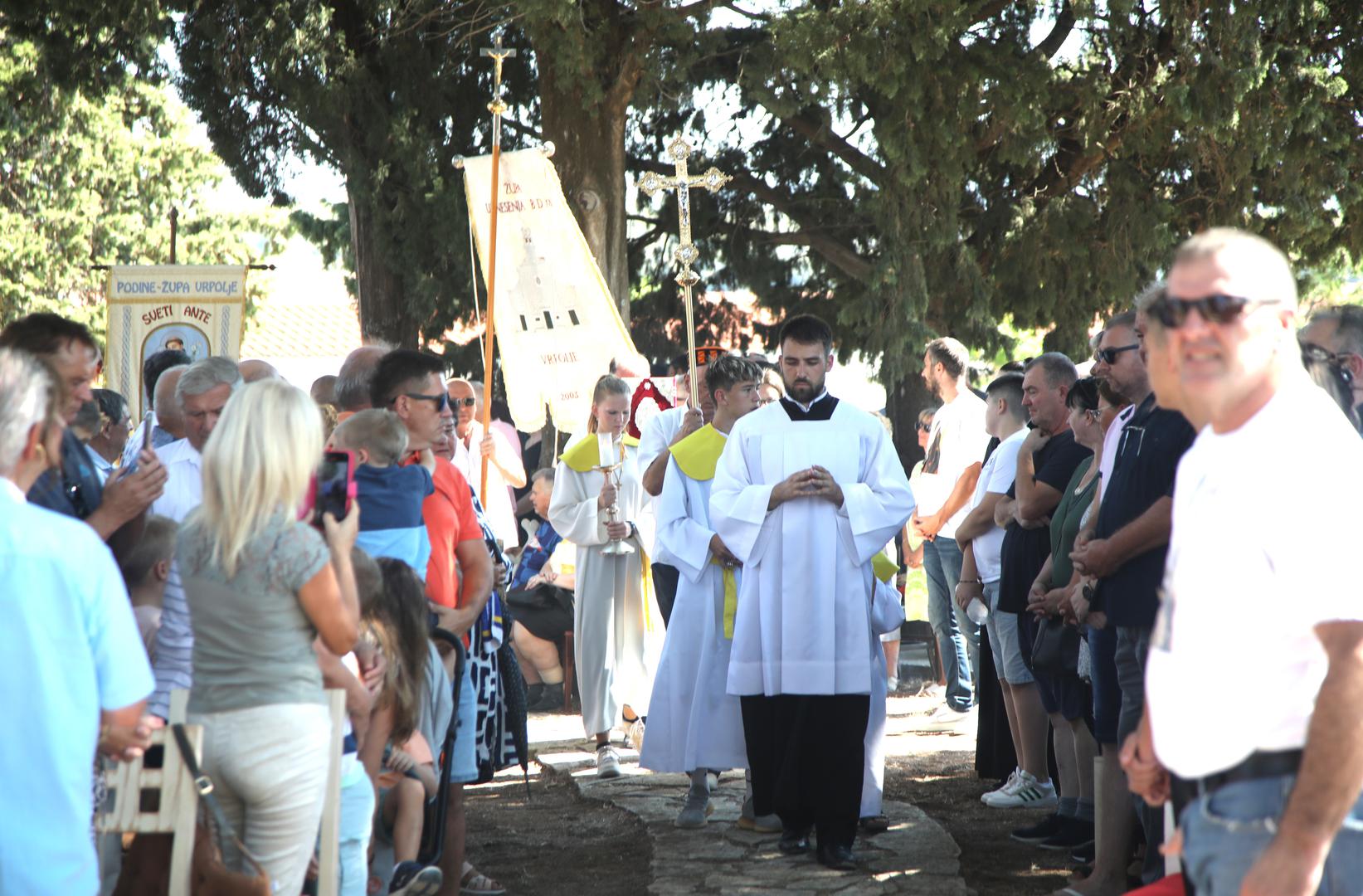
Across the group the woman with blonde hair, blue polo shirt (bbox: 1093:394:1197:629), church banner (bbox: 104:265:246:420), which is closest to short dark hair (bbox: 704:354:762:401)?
blue polo shirt (bbox: 1093:394:1197:629)

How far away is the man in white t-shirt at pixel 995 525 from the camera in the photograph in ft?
22.3

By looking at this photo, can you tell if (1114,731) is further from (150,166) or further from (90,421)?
(150,166)

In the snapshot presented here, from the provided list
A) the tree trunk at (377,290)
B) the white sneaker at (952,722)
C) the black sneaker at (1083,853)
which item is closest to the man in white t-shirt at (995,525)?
the black sneaker at (1083,853)

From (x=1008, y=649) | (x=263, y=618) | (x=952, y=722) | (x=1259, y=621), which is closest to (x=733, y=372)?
(x=1008, y=649)

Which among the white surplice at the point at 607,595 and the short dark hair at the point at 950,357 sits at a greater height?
the short dark hair at the point at 950,357

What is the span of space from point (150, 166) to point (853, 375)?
1448cm

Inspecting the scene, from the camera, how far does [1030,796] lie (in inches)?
261

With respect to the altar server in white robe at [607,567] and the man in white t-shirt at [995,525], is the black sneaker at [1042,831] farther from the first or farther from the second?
the altar server in white robe at [607,567]

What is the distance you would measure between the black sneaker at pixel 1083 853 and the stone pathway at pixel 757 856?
445 millimetres

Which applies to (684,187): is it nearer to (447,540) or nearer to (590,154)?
(447,540)

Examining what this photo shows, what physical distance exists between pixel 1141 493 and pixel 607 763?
155 inches

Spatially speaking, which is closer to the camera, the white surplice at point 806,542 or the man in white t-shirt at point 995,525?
the white surplice at point 806,542

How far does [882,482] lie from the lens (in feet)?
19.8

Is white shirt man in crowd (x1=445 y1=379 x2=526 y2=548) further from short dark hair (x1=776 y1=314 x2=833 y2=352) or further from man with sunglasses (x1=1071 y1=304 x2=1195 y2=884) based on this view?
man with sunglasses (x1=1071 y1=304 x2=1195 y2=884)
